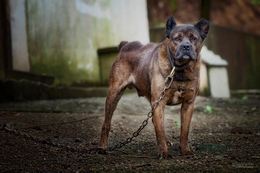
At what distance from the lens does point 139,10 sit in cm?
1346

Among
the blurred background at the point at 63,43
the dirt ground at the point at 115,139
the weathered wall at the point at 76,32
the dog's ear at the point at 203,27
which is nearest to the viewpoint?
the dirt ground at the point at 115,139

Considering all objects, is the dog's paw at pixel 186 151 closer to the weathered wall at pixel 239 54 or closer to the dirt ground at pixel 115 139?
the dirt ground at pixel 115 139

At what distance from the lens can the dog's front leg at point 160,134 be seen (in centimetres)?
600

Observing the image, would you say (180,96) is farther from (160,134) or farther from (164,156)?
(164,156)

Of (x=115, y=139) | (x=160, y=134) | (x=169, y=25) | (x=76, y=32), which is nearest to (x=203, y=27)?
(x=169, y=25)

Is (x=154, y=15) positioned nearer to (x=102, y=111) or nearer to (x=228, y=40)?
(x=228, y=40)

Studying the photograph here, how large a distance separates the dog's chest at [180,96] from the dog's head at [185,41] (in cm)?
34

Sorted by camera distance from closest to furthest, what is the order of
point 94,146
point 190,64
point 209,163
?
point 209,163, point 190,64, point 94,146

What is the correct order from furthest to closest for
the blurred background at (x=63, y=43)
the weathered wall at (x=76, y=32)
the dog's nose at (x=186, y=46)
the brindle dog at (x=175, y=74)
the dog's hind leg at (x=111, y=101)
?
the weathered wall at (x=76, y=32) → the blurred background at (x=63, y=43) → the dog's hind leg at (x=111, y=101) → the brindle dog at (x=175, y=74) → the dog's nose at (x=186, y=46)

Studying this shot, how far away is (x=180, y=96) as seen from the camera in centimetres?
633

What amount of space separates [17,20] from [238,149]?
6.12 m

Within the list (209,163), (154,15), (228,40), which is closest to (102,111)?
(209,163)

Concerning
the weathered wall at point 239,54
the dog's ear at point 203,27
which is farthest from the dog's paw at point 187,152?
the weathered wall at point 239,54

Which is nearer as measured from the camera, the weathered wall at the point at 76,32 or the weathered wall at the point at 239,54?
the weathered wall at the point at 76,32
